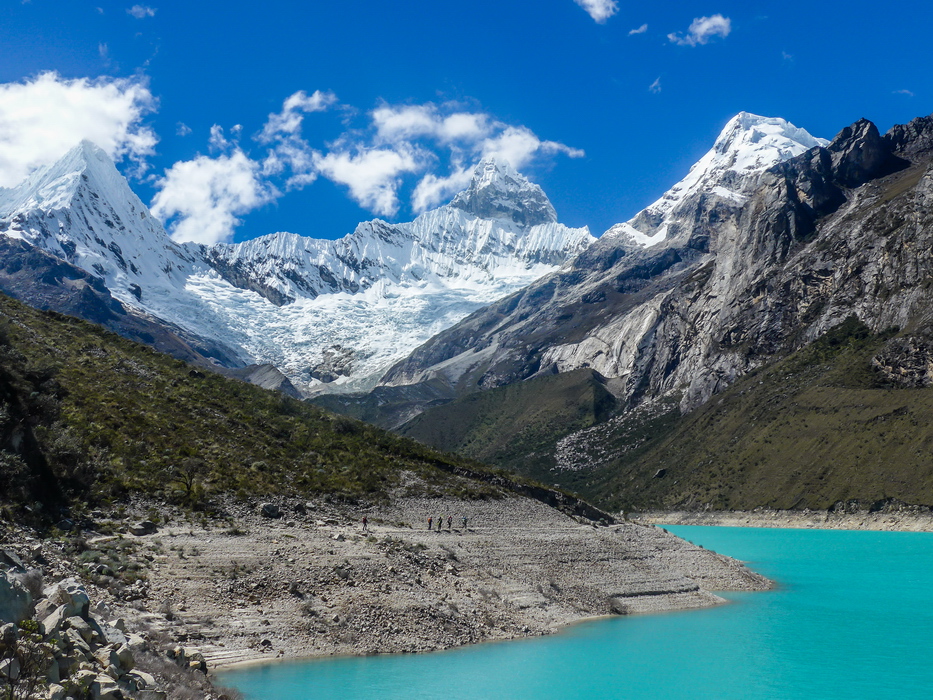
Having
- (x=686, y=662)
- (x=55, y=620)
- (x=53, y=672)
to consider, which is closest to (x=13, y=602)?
(x=55, y=620)

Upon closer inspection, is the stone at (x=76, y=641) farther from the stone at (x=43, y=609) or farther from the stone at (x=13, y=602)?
the stone at (x=13, y=602)

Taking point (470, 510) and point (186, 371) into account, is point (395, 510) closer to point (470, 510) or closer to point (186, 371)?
point (470, 510)

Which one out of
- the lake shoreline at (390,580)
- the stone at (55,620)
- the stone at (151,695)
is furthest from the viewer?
the lake shoreline at (390,580)

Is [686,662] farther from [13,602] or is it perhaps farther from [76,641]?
[13,602]

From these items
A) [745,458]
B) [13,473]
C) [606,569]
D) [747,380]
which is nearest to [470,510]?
[606,569]

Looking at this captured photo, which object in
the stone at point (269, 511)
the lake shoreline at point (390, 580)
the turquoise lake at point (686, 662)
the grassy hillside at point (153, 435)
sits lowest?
the turquoise lake at point (686, 662)

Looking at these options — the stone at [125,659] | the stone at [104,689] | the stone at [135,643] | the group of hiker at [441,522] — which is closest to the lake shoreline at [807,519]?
the group of hiker at [441,522]
